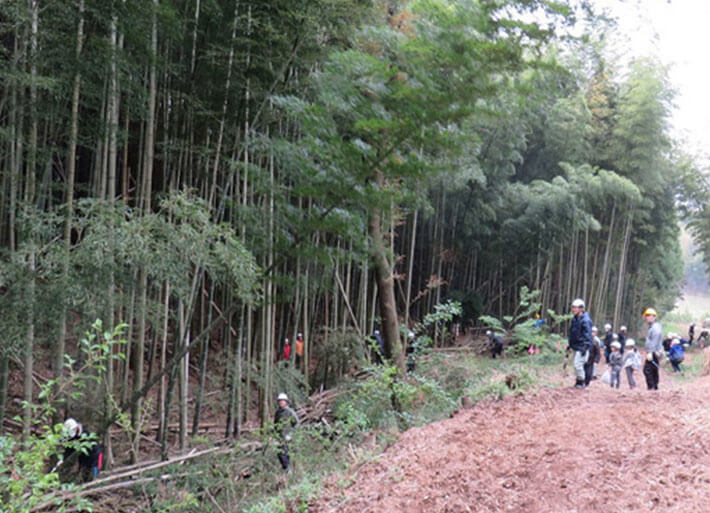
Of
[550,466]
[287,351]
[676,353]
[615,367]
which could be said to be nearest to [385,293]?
[287,351]

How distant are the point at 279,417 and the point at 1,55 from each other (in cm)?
417

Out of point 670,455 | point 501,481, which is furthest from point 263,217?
point 670,455

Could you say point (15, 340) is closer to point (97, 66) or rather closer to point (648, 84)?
point (97, 66)

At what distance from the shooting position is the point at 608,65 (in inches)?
567

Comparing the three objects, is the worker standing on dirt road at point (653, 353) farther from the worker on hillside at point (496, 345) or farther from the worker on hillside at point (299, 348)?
the worker on hillside at point (496, 345)

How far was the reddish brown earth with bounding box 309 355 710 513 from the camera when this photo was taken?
8.91 ft

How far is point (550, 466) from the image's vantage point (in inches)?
124

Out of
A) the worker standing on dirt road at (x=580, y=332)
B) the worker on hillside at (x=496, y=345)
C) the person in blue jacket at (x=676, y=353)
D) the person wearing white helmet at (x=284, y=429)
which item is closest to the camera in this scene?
the person wearing white helmet at (x=284, y=429)

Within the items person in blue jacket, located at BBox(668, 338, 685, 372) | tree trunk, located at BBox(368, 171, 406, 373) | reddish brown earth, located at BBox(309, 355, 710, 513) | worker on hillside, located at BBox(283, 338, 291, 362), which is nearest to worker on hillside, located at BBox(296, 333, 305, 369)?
worker on hillside, located at BBox(283, 338, 291, 362)

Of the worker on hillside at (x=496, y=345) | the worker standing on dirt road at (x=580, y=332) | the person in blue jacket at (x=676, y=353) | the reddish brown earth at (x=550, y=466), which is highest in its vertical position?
the worker standing on dirt road at (x=580, y=332)

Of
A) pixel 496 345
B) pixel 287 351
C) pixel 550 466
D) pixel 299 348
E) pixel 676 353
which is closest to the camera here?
pixel 550 466

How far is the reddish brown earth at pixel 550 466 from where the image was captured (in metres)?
2.72

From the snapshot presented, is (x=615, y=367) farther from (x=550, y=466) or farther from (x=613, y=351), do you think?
(x=550, y=466)

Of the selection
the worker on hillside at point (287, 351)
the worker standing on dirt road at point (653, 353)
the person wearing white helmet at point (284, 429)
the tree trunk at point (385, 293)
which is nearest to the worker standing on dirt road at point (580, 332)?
the worker standing on dirt road at point (653, 353)
